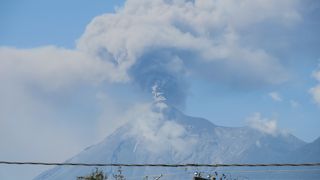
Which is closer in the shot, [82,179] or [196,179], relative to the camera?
[196,179]

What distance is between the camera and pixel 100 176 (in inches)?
3127

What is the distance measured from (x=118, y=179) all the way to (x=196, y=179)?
5668 centimetres

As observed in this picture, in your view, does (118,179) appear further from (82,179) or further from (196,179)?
(196,179)

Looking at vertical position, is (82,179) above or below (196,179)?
above

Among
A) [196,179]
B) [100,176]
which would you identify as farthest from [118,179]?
[196,179]

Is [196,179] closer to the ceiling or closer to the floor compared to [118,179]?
closer to the floor

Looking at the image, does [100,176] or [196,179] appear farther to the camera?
[100,176]

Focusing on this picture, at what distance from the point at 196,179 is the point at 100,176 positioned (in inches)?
2328

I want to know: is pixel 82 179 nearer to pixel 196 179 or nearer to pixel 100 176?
pixel 100 176

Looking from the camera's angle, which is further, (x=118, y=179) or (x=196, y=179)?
(x=118, y=179)

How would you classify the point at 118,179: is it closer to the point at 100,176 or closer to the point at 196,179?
the point at 100,176

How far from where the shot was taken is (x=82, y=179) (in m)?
78.1

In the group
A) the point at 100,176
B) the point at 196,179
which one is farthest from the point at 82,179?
the point at 196,179

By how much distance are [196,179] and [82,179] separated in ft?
192
